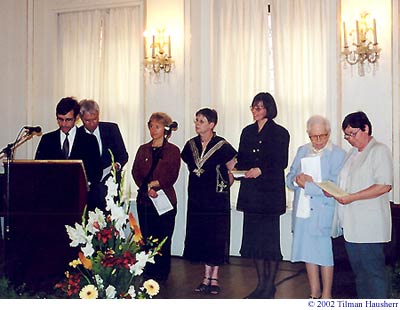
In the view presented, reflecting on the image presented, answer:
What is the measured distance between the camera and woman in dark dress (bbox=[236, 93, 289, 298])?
9.87ft

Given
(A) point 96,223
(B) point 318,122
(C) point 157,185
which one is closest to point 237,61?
(B) point 318,122

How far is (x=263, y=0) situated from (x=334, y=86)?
738 mm

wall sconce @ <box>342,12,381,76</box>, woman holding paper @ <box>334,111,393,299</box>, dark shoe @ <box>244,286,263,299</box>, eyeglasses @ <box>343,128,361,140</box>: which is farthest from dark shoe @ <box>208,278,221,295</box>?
wall sconce @ <box>342,12,381,76</box>

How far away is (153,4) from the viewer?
11.1ft

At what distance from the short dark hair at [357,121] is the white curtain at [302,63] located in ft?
0.27

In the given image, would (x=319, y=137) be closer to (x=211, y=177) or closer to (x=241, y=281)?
(x=211, y=177)

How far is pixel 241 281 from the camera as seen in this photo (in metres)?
3.05

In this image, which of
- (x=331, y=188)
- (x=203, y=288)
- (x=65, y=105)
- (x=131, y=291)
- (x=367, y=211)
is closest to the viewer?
(x=131, y=291)

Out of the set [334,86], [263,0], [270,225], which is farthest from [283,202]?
[263,0]

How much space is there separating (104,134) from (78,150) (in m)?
0.22

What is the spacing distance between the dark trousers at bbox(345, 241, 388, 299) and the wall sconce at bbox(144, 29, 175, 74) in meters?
1.51

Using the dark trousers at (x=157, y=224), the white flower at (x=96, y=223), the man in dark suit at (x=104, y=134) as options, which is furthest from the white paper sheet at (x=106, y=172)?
the white flower at (x=96, y=223)

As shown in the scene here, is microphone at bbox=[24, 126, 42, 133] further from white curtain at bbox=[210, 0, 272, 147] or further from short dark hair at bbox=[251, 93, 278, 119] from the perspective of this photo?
short dark hair at bbox=[251, 93, 278, 119]
